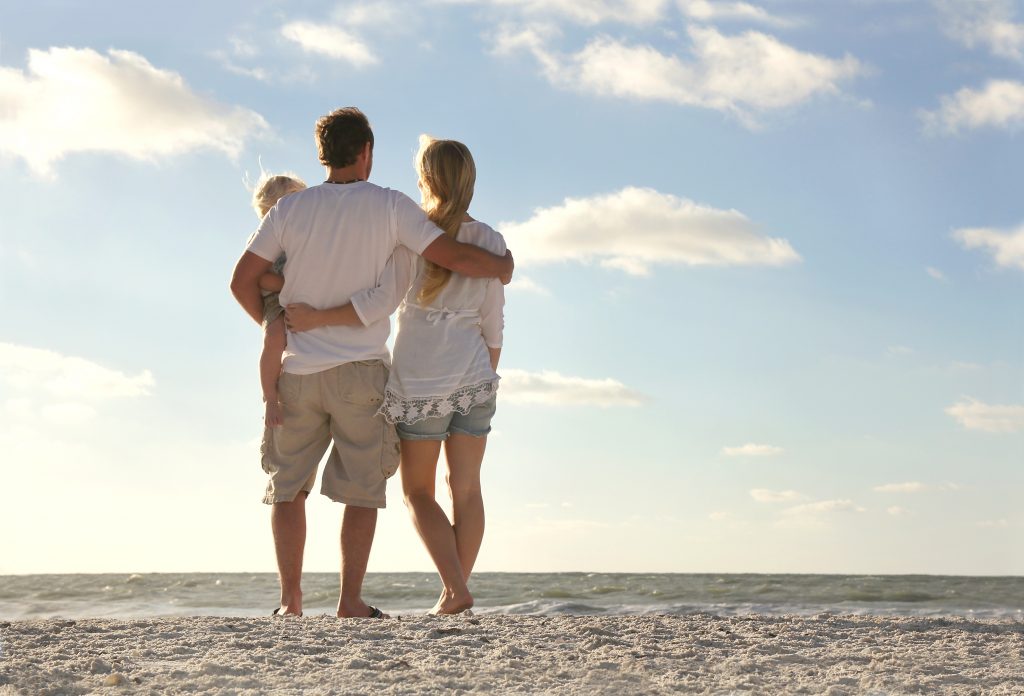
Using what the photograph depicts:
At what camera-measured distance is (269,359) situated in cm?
430

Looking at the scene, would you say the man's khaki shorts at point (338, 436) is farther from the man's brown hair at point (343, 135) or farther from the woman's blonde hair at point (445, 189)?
the man's brown hair at point (343, 135)

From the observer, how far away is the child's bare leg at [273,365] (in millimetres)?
4289

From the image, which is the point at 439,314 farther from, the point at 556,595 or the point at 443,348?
the point at 556,595

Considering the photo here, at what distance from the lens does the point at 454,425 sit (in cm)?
443

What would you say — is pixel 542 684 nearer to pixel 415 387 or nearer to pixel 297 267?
pixel 415 387

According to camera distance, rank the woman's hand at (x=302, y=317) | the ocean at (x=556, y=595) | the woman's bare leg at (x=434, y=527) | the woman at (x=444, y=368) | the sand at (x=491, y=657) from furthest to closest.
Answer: the ocean at (x=556, y=595), the woman's bare leg at (x=434, y=527), the woman at (x=444, y=368), the woman's hand at (x=302, y=317), the sand at (x=491, y=657)

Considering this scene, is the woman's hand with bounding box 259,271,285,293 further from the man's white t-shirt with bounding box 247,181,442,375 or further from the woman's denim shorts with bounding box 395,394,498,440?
the woman's denim shorts with bounding box 395,394,498,440

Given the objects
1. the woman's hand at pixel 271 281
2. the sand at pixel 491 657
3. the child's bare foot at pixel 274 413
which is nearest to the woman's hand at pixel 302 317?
the woman's hand at pixel 271 281

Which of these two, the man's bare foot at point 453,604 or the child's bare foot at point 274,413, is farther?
the man's bare foot at point 453,604

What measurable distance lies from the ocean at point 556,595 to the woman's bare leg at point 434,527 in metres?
3.32

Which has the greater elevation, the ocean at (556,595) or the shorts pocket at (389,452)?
the shorts pocket at (389,452)

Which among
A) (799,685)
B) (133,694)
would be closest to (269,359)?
(133,694)

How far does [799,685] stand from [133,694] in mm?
2099

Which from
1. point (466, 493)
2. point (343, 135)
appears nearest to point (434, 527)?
point (466, 493)
